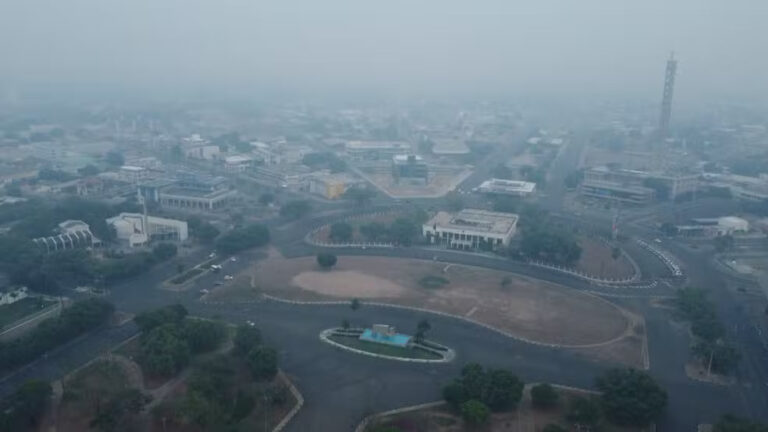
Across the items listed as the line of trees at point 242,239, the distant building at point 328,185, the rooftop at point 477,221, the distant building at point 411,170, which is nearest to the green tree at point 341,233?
the line of trees at point 242,239

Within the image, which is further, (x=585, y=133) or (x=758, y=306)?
(x=585, y=133)

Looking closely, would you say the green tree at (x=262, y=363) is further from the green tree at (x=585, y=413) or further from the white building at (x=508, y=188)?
the white building at (x=508, y=188)

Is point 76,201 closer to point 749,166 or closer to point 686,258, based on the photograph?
point 686,258

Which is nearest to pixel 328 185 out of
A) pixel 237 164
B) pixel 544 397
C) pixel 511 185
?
pixel 237 164

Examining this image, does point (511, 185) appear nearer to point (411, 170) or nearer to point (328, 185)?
point (411, 170)

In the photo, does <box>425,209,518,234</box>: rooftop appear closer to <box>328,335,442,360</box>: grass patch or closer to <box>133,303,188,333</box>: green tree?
<box>328,335,442,360</box>: grass patch

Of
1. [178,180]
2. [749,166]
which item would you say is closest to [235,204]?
[178,180]

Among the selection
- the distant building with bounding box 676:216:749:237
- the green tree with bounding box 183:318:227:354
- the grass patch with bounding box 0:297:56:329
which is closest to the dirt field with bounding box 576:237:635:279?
the distant building with bounding box 676:216:749:237
